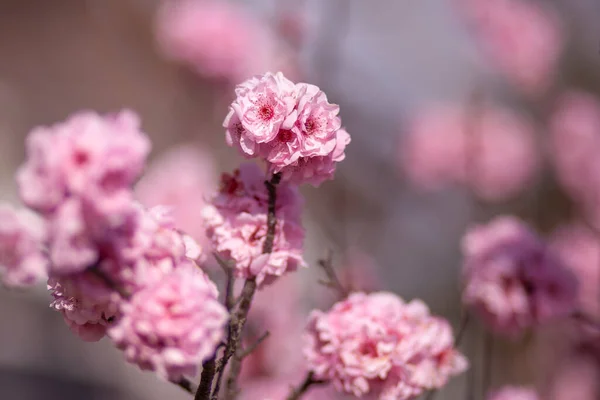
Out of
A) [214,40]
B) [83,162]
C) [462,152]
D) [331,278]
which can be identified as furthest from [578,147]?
[83,162]

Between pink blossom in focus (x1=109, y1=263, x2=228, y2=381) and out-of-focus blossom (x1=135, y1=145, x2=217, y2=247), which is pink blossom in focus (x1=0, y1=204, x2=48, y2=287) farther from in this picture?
out-of-focus blossom (x1=135, y1=145, x2=217, y2=247)

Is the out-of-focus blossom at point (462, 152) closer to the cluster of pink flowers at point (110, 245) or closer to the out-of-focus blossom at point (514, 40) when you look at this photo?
the out-of-focus blossom at point (514, 40)

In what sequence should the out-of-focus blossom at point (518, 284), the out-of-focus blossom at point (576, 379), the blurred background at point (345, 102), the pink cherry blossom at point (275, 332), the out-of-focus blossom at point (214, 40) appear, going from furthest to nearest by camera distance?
the out-of-focus blossom at point (214, 40), the blurred background at point (345, 102), the out-of-focus blossom at point (576, 379), the pink cherry blossom at point (275, 332), the out-of-focus blossom at point (518, 284)

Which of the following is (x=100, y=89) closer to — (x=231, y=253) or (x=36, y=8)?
(x=36, y=8)

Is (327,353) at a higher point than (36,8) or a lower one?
lower

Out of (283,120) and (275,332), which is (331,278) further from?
(275,332)

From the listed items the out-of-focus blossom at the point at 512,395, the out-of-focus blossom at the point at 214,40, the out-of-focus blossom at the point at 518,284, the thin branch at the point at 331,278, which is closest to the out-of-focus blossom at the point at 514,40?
the out-of-focus blossom at the point at 214,40

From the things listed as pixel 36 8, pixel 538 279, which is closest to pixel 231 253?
pixel 538 279
